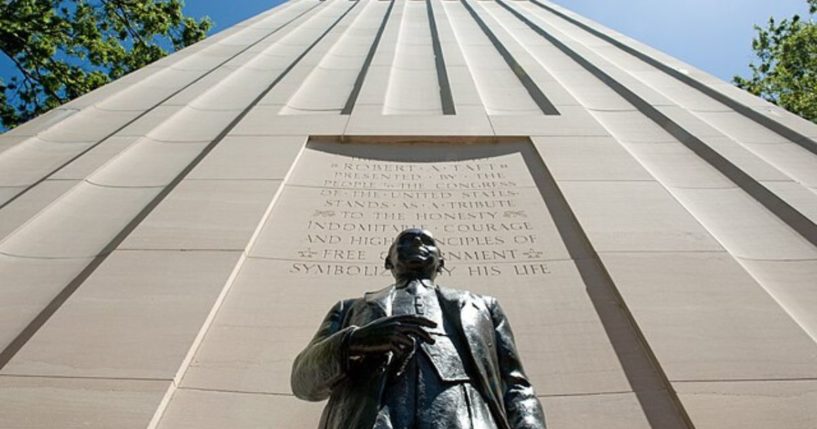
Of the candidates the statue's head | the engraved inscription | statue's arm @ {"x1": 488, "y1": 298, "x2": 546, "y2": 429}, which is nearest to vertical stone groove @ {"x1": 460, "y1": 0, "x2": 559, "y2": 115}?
the engraved inscription

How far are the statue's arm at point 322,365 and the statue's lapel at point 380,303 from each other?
242 millimetres

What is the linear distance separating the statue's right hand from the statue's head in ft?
2.54

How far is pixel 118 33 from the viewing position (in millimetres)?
19016

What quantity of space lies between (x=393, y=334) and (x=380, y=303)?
639mm

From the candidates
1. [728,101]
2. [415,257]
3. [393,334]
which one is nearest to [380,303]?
[415,257]

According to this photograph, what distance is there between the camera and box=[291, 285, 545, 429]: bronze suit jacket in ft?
10.3

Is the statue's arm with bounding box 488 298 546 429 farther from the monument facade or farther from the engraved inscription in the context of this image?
the engraved inscription

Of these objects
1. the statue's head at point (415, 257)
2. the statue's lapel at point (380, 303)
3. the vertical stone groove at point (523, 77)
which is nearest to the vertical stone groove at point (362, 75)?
the vertical stone groove at point (523, 77)

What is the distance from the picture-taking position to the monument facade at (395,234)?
15.1 feet

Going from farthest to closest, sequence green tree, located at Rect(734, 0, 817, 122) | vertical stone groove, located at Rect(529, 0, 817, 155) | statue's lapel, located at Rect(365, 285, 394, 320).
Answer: green tree, located at Rect(734, 0, 817, 122) → vertical stone groove, located at Rect(529, 0, 817, 155) → statue's lapel, located at Rect(365, 285, 394, 320)

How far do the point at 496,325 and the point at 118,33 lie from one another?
A: 18.4 metres

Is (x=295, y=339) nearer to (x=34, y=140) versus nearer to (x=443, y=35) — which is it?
(x=34, y=140)

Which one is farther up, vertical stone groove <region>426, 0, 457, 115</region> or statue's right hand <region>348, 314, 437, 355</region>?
statue's right hand <region>348, 314, 437, 355</region>

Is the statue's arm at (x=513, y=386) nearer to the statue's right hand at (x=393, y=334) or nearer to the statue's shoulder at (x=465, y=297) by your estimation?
the statue's shoulder at (x=465, y=297)
